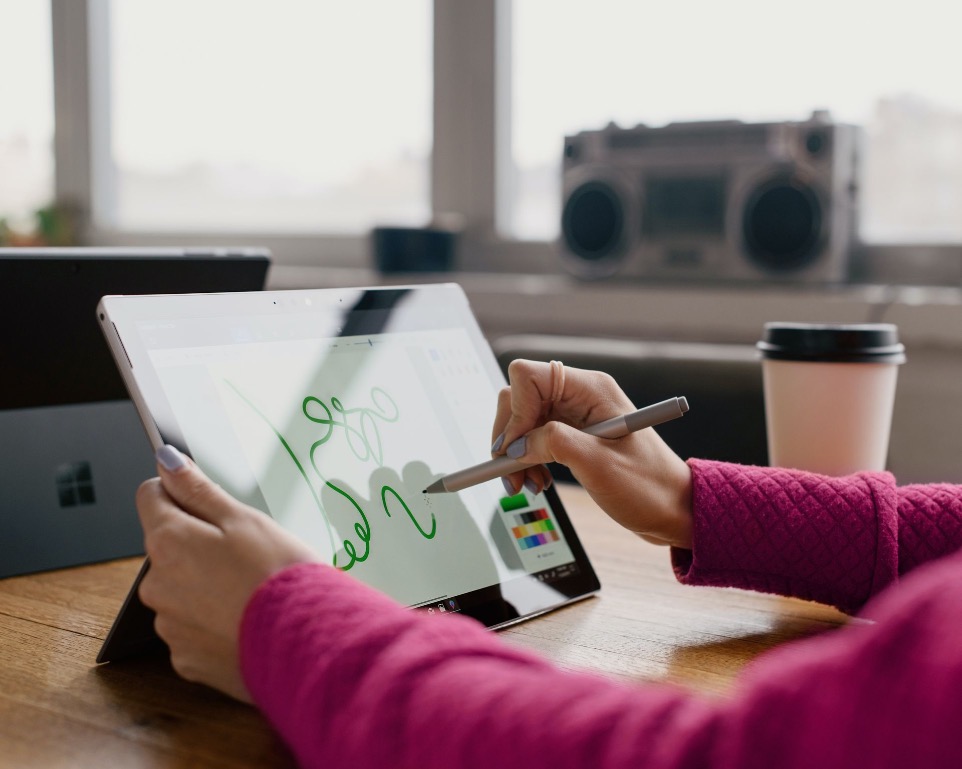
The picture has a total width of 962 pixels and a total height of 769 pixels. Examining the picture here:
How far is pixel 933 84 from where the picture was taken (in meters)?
1.89

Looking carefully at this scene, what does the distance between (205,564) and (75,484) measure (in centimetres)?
40

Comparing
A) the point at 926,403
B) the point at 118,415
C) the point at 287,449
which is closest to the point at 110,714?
the point at 287,449

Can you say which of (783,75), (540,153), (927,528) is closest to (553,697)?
(927,528)

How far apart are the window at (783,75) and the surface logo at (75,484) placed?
54.6 inches

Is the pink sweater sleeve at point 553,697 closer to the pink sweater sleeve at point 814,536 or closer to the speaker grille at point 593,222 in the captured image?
the pink sweater sleeve at point 814,536

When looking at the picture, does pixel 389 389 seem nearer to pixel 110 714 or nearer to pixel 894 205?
pixel 110 714

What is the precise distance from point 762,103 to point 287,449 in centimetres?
164

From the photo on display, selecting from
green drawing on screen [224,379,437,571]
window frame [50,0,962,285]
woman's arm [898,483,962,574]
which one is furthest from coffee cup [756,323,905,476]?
window frame [50,0,962,285]

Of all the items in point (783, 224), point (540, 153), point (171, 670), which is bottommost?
point (171, 670)

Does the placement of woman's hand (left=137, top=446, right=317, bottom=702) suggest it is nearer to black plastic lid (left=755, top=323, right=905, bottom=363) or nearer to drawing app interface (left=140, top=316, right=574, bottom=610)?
drawing app interface (left=140, top=316, right=574, bottom=610)

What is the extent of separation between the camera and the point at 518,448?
0.75 meters

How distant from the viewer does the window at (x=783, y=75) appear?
6.24ft

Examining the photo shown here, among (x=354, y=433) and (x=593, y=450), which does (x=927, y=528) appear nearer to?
(x=593, y=450)

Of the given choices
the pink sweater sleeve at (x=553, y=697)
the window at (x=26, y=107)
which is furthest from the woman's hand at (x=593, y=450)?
the window at (x=26, y=107)
